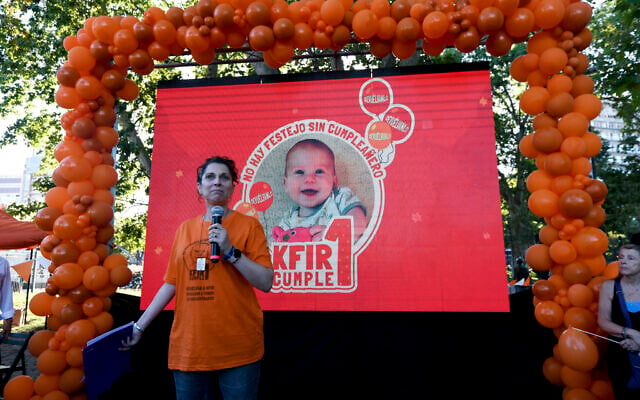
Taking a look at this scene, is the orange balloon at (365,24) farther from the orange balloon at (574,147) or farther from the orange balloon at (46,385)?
the orange balloon at (46,385)

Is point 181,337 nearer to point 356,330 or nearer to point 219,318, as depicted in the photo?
point 219,318

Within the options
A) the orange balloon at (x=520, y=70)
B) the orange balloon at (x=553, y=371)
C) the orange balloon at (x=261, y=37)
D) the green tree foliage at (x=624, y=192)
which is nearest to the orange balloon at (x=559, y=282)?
the orange balloon at (x=553, y=371)

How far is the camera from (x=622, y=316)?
2.30 meters

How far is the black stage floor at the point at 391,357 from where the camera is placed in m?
3.13

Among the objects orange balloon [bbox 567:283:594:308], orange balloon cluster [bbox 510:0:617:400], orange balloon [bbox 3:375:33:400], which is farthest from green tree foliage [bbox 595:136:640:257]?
orange balloon [bbox 3:375:33:400]

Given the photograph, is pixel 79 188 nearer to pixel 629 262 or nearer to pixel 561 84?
pixel 561 84

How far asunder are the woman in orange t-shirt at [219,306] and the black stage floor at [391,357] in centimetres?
175

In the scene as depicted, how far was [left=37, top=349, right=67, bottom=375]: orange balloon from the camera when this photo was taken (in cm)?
274

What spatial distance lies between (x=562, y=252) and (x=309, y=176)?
237 cm

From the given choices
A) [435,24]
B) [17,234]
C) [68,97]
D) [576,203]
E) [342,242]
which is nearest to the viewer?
[576,203]

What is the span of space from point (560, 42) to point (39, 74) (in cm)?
941

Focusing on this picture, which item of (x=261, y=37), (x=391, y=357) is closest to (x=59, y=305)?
(x=261, y=37)

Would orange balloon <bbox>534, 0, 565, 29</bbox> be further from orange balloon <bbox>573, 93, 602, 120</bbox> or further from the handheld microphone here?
the handheld microphone

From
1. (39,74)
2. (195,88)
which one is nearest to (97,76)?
(195,88)
